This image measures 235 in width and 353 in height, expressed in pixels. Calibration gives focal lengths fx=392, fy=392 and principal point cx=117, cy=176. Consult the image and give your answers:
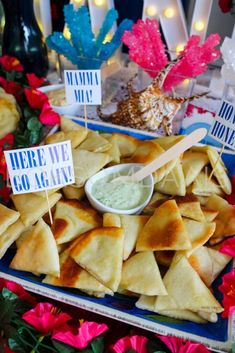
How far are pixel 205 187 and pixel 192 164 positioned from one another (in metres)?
0.08

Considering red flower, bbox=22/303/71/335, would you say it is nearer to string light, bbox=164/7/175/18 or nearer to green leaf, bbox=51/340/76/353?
green leaf, bbox=51/340/76/353

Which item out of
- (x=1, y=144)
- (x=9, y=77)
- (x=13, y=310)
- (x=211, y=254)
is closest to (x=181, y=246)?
(x=211, y=254)

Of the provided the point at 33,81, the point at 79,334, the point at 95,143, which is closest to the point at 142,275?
the point at 79,334

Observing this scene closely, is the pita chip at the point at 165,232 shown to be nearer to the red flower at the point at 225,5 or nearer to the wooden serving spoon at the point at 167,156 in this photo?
the wooden serving spoon at the point at 167,156

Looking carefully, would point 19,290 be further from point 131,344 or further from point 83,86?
point 83,86

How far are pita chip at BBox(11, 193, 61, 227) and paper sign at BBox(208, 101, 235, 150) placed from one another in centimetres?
44

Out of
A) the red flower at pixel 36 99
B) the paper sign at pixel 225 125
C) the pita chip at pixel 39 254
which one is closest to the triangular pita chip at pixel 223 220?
the paper sign at pixel 225 125

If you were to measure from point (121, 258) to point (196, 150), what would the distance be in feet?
1.42

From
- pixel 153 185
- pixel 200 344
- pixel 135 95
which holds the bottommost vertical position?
pixel 200 344

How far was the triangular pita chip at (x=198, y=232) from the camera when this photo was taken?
0.88 meters

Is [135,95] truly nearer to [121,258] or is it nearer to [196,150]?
[196,150]

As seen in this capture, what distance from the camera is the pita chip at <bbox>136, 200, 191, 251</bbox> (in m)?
0.86

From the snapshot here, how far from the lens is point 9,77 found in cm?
143

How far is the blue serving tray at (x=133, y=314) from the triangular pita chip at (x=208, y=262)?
0.02m
